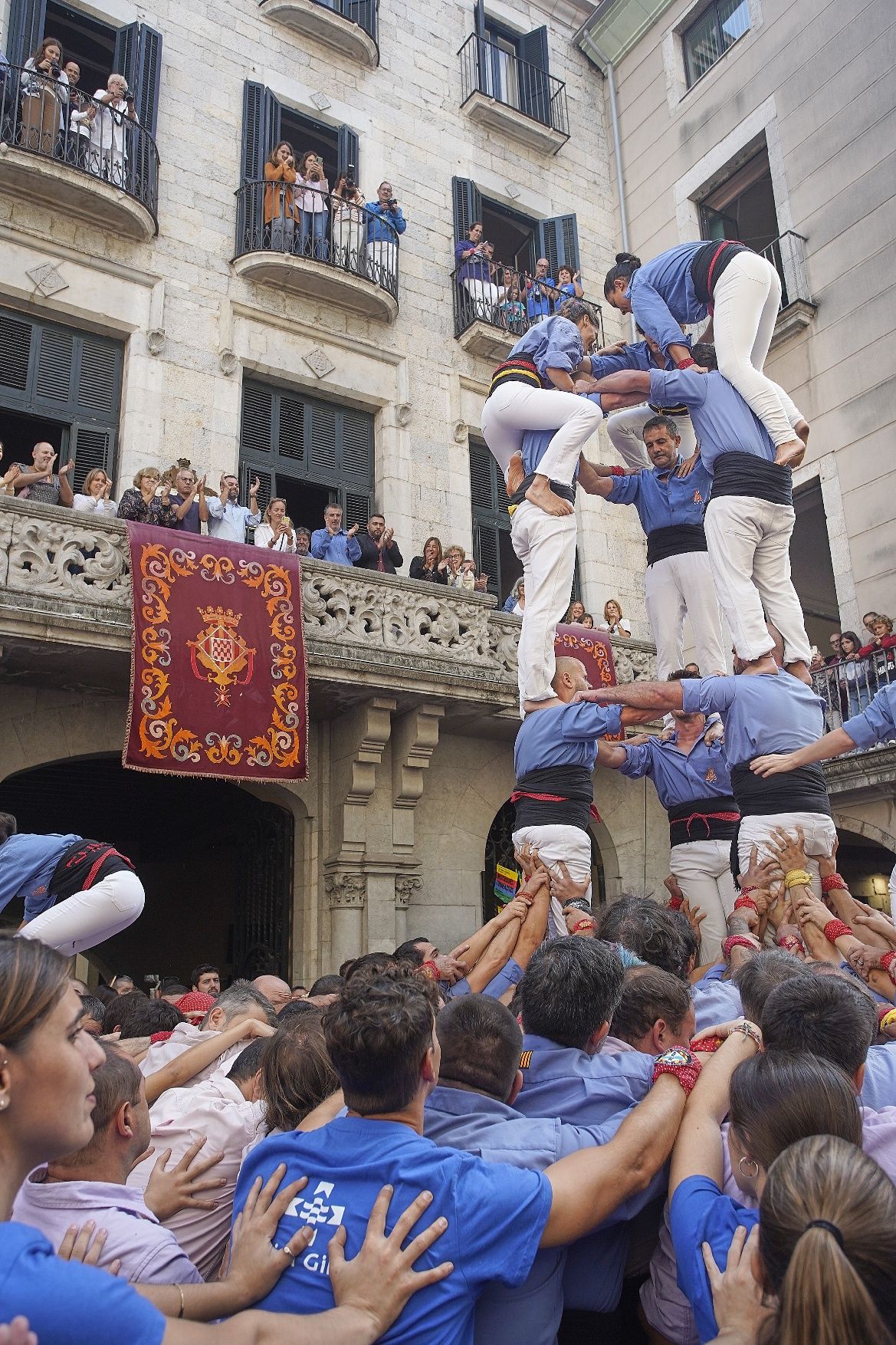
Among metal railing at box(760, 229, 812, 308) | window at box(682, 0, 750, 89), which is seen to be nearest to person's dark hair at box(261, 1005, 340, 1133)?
metal railing at box(760, 229, 812, 308)

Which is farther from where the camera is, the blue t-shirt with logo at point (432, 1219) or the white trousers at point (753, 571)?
the white trousers at point (753, 571)

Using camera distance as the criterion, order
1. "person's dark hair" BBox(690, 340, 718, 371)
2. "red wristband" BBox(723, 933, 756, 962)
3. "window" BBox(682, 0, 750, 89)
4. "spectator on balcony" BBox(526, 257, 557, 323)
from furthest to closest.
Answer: "window" BBox(682, 0, 750, 89)
"spectator on balcony" BBox(526, 257, 557, 323)
"person's dark hair" BBox(690, 340, 718, 371)
"red wristband" BBox(723, 933, 756, 962)

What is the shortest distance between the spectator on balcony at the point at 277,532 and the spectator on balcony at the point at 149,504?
107cm

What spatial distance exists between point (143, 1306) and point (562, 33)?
2019 centimetres

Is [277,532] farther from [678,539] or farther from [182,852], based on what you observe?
[182,852]

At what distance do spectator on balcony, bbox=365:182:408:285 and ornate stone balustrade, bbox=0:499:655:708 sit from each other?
200 inches

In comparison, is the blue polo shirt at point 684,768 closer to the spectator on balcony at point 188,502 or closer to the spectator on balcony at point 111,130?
the spectator on balcony at point 188,502

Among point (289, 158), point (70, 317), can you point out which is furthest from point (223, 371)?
point (289, 158)

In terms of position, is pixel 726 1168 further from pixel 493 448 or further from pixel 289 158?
pixel 289 158

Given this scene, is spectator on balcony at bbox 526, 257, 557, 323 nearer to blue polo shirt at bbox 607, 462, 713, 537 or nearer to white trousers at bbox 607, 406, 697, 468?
white trousers at bbox 607, 406, 697, 468

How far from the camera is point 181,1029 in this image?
14.5 ft

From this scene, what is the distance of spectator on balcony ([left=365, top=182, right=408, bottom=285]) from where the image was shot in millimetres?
13742

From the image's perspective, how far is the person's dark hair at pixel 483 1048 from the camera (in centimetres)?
252

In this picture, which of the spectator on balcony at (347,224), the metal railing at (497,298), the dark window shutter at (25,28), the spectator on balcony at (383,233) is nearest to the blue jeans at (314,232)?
the spectator on balcony at (347,224)
